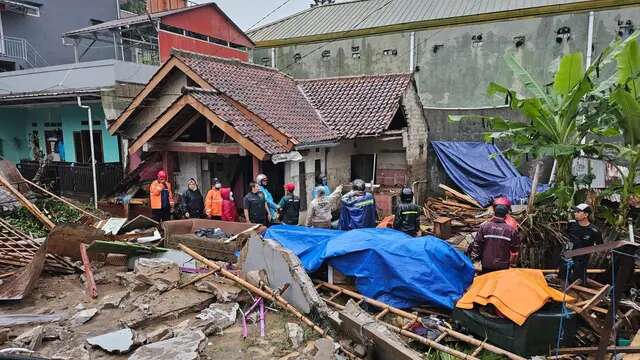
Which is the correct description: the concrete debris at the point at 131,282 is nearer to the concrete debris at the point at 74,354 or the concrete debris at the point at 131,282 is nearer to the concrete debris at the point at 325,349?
the concrete debris at the point at 74,354

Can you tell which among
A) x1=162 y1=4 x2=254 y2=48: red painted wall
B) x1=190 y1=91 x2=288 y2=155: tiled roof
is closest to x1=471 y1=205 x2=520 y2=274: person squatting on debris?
x1=190 y1=91 x2=288 y2=155: tiled roof

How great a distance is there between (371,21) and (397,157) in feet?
35.4

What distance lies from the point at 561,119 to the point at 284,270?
228 inches

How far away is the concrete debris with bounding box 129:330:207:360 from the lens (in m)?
5.39

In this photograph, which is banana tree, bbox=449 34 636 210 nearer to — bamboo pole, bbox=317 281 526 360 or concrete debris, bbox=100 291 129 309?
bamboo pole, bbox=317 281 526 360

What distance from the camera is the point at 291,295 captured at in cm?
691

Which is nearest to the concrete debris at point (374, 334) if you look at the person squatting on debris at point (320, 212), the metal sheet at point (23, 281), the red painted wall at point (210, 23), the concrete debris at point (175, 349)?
the concrete debris at point (175, 349)

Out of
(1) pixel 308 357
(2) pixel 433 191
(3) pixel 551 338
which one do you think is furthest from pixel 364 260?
(2) pixel 433 191

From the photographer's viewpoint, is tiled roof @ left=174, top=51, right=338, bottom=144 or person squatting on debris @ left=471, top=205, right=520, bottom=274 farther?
tiled roof @ left=174, top=51, right=338, bottom=144

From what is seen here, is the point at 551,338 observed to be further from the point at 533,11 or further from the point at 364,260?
the point at 533,11

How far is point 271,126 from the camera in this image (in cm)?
1086

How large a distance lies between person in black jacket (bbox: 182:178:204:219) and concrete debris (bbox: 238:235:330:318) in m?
3.22

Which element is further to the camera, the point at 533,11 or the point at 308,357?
the point at 533,11

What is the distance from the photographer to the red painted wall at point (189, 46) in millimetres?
18358
